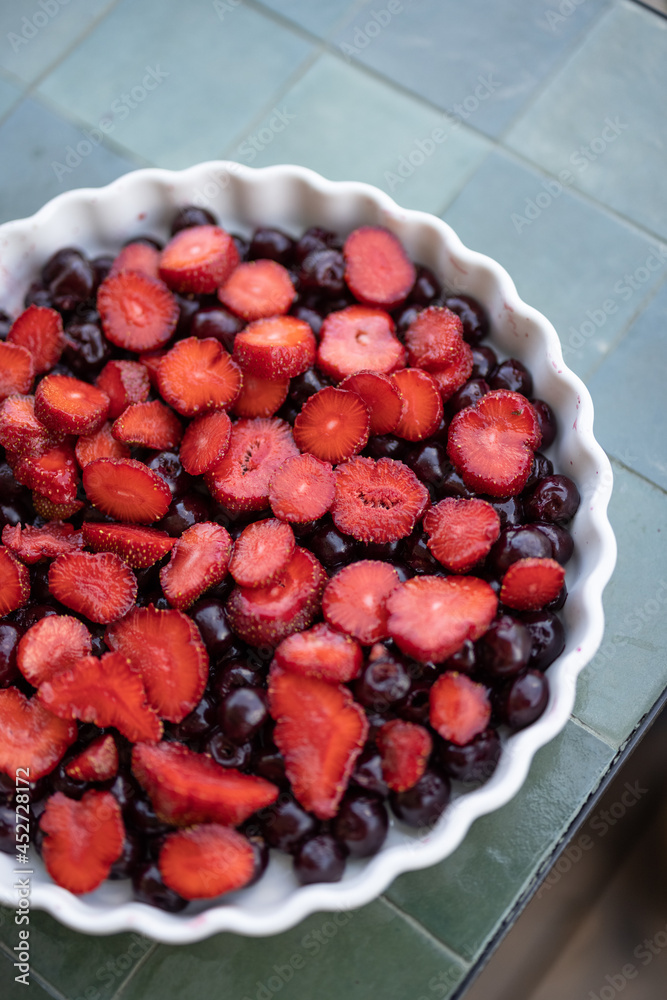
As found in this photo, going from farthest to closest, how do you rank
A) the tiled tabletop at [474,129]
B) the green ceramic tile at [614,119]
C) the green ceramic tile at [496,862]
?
the green ceramic tile at [614,119]
the tiled tabletop at [474,129]
the green ceramic tile at [496,862]

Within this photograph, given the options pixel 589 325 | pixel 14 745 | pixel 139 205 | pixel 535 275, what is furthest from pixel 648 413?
pixel 14 745

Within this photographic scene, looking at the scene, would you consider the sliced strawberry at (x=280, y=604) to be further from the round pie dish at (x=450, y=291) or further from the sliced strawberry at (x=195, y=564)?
the round pie dish at (x=450, y=291)

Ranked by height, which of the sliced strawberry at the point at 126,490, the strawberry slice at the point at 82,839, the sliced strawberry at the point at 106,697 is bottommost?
the strawberry slice at the point at 82,839

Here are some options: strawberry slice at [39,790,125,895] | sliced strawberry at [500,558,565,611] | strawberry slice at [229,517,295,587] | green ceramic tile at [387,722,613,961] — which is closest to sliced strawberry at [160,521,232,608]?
strawberry slice at [229,517,295,587]

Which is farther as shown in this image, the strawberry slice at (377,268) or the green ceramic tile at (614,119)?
the green ceramic tile at (614,119)

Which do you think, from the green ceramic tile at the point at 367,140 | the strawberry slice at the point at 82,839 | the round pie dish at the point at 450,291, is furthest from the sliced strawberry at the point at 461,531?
the green ceramic tile at the point at 367,140
